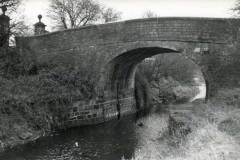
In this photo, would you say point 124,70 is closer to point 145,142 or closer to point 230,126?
point 145,142

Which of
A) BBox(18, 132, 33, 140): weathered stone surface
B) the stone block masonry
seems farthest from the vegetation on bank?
the stone block masonry

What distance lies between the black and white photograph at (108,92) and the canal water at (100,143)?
37 millimetres

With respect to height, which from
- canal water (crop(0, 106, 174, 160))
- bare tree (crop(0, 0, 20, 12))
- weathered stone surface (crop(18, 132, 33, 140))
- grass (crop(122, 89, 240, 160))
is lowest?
canal water (crop(0, 106, 174, 160))

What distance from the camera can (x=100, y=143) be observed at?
14.2 metres

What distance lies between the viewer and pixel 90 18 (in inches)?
1305

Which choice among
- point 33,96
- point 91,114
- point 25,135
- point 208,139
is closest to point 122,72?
point 91,114

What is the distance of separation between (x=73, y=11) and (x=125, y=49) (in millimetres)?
15938

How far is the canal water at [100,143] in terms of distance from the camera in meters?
12.2

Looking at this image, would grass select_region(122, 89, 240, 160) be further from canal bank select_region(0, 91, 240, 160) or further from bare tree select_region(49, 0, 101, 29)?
bare tree select_region(49, 0, 101, 29)

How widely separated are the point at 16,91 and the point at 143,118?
7650 millimetres

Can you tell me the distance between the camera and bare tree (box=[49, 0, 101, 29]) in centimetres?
3188

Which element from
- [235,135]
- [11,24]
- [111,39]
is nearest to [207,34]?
[111,39]

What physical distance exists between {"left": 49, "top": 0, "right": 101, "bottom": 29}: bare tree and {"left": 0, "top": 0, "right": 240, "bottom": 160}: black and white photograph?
8162mm

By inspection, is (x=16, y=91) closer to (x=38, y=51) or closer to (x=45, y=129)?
(x=45, y=129)
